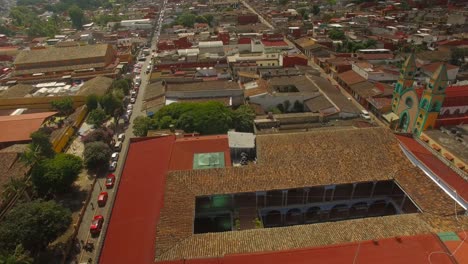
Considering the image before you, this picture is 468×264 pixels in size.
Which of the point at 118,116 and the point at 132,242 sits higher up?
the point at 132,242

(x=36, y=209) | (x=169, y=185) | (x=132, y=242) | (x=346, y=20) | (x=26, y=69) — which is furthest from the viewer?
(x=346, y=20)

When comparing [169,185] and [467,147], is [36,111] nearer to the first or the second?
[169,185]

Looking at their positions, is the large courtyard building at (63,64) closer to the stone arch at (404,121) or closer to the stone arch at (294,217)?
the stone arch at (294,217)

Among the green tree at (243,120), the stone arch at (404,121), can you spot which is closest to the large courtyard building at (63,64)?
the green tree at (243,120)

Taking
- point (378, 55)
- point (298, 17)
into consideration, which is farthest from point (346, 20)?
point (378, 55)

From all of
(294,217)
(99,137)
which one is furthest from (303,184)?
(99,137)

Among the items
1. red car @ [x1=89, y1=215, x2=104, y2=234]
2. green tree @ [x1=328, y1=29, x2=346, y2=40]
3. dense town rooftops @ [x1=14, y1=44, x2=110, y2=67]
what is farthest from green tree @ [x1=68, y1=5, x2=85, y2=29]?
red car @ [x1=89, y1=215, x2=104, y2=234]

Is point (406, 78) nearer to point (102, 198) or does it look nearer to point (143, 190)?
point (143, 190)
